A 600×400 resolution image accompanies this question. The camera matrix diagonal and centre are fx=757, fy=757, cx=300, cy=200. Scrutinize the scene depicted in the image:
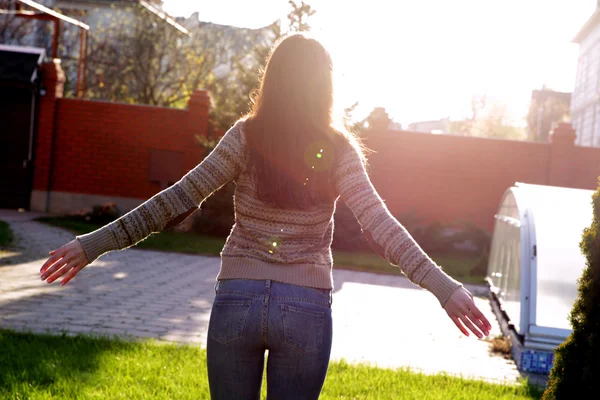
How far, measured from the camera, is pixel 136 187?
Answer: 67.4 feet

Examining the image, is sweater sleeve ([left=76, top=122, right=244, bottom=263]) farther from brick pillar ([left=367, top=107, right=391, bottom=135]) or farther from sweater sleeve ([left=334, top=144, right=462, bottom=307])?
brick pillar ([left=367, top=107, right=391, bottom=135])

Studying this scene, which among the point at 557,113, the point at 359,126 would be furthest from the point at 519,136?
the point at 359,126

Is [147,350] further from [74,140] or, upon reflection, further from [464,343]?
[74,140]

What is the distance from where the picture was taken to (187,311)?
8.74m

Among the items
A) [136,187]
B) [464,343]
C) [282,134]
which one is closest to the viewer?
[282,134]

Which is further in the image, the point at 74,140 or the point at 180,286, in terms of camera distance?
the point at 74,140

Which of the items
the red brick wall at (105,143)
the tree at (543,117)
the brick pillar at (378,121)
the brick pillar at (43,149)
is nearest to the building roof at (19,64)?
the brick pillar at (43,149)

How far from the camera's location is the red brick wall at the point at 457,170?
20062 millimetres

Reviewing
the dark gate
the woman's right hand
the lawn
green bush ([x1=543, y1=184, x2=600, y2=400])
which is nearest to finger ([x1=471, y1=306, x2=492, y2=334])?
green bush ([x1=543, y1=184, x2=600, y2=400])

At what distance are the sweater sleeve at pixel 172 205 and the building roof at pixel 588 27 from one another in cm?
3627

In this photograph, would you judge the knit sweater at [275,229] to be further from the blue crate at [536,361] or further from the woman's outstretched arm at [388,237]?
the blue crate at [536,361]

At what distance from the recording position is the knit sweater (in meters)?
2.62

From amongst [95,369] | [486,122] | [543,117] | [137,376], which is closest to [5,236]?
[95,369]

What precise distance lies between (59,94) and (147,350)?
16.1 m
